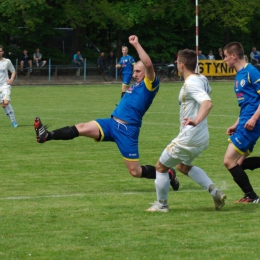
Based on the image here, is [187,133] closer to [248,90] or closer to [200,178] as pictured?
[200,178]

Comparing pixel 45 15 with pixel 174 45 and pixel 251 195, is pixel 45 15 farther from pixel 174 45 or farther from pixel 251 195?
pixel 251 195

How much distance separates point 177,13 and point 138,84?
1619 inches

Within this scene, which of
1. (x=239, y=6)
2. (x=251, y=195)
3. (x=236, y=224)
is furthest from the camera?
(x=239, y=6)

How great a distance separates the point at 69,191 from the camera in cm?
1005

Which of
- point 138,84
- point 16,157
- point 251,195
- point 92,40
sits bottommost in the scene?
point 92,40

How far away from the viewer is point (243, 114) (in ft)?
29.3

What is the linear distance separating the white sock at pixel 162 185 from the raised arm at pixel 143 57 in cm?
132

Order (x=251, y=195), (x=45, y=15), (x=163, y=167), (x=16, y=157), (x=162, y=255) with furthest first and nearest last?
(x=45, y=15) < (x=16, y=157) < (x=251, y=195) < (x=163, y=167) < (x=162, y=255)

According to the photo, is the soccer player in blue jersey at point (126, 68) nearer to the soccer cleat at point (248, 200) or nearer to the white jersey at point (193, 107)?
the soccer cleat at point (248, 200)

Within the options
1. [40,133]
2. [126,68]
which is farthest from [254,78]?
[126,68]

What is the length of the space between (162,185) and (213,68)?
3857cm

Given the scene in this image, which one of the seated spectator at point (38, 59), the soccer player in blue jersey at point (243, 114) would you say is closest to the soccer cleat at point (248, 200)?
the soccer player in blue jersey at point (243, 114)

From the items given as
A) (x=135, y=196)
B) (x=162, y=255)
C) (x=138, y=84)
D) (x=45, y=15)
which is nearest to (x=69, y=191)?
(x=135, y=196)

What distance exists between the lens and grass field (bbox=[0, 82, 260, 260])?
6648mm
